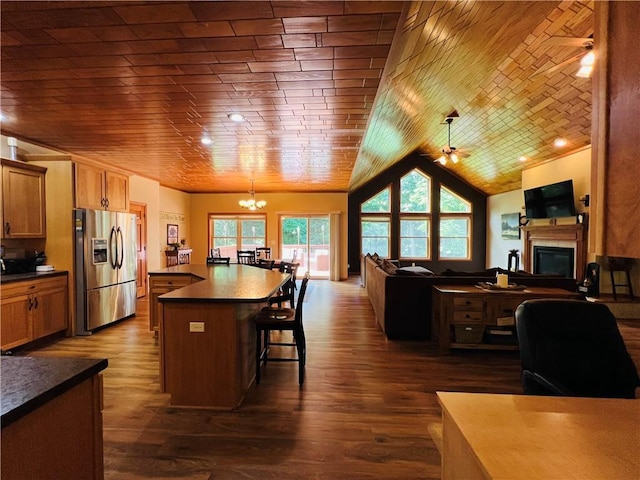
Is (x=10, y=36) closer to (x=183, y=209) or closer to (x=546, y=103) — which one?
(x=546, y=103)

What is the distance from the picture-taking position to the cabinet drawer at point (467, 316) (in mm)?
3770

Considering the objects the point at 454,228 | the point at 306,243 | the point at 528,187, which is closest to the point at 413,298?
the point at 528,187

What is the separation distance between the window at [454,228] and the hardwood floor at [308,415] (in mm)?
7231

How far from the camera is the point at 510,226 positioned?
29.9 ft

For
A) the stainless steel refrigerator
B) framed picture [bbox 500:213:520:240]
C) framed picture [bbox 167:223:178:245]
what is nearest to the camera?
the stainless steel refrigerator

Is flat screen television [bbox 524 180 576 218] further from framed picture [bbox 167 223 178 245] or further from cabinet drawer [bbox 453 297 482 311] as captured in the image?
framed picture [bbox 167 223 178 245]

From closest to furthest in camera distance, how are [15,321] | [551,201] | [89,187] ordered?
[15,321]
[89,187]
[551,201]

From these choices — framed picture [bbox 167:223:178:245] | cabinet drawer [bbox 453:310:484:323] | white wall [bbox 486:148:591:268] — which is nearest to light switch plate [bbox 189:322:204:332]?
cabinet drawer [bbox 453:310:484:323]

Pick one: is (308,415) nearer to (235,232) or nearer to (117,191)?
(117,191)

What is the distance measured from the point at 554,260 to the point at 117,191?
8.67 m

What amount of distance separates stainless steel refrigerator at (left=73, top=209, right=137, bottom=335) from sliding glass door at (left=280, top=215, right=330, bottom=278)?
4.99 metres

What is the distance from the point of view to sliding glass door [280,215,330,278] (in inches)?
388

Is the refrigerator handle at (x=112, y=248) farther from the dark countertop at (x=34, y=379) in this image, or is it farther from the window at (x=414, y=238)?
the window at (x=414, y=238)

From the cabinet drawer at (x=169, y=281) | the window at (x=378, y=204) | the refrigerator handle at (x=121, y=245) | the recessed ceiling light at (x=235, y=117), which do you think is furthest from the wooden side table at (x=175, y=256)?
the window at (x=378, y=204)
